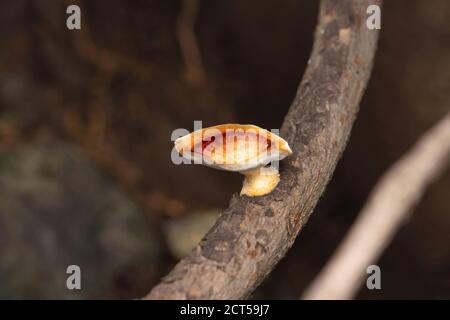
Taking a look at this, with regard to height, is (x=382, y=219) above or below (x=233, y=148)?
below

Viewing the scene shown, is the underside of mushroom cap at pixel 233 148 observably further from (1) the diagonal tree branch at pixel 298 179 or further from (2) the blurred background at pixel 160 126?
(2) the blurred background at pixel 160 126

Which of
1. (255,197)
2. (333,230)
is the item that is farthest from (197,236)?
(255,197)

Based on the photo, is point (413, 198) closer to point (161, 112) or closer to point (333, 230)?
point (333, 230)

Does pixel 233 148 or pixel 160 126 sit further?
pixel 160 126

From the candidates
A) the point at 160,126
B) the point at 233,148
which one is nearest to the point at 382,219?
the point at 233,148

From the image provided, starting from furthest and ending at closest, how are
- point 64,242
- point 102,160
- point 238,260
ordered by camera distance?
point 102,160, point 64,242, point 238,260

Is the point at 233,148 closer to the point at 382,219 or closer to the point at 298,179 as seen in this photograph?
the point at 298,179
